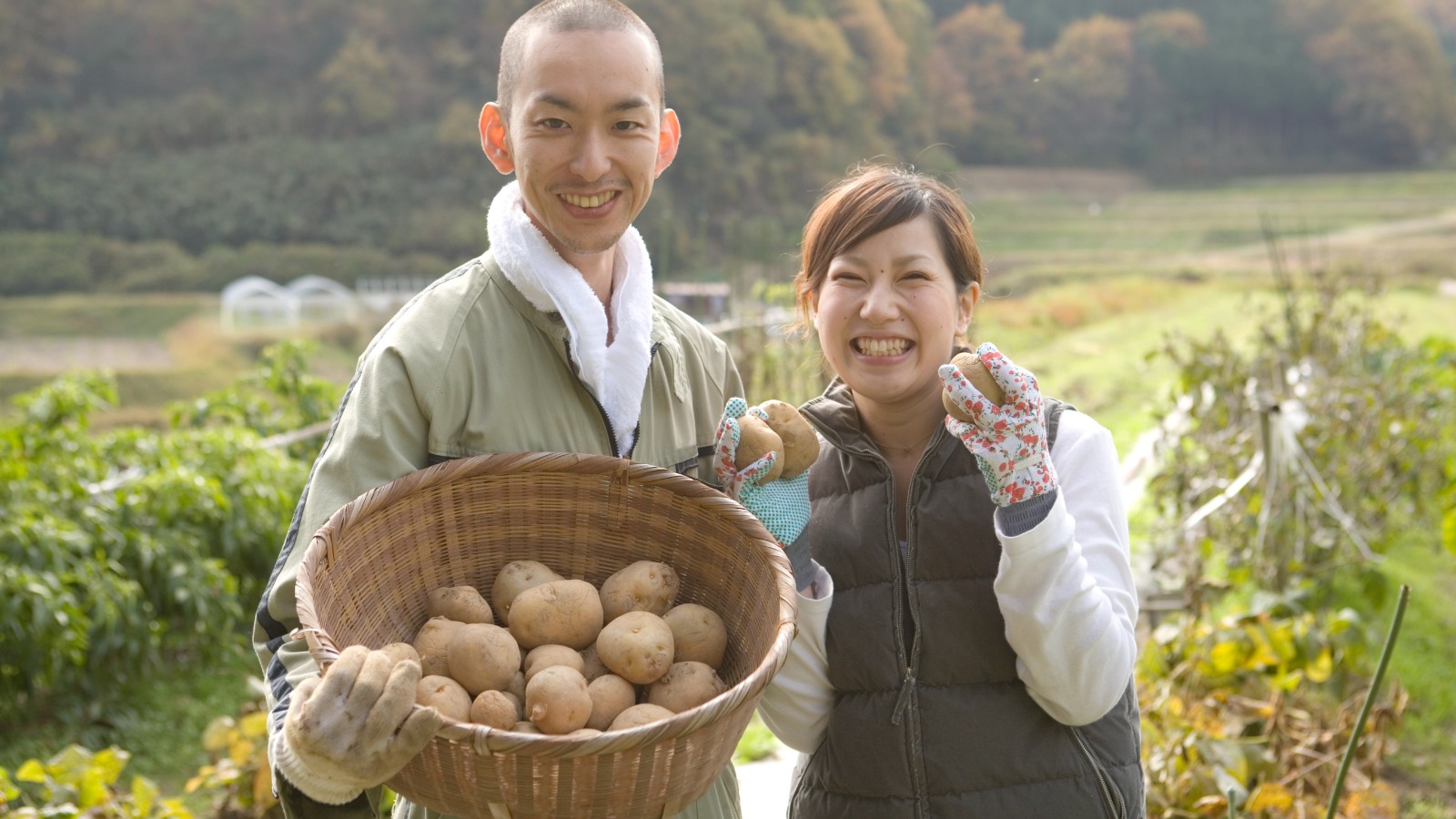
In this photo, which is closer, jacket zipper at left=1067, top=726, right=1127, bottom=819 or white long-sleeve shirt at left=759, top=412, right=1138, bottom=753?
white long-sleeve shirt at left=759, top=412, right=1138, bottom=753

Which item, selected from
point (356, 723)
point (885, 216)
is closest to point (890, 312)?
point (885, 216)

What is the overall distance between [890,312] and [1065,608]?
0.46 m

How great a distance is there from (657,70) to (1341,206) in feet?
90.1

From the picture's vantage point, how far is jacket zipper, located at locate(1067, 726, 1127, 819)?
154cm

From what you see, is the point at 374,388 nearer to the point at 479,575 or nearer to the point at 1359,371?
the point at 479,575

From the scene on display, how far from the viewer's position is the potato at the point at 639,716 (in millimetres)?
1263

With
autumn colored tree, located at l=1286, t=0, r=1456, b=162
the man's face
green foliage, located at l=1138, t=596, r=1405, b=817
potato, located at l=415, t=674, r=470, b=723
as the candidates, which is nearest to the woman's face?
the man's face

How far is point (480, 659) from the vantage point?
135 cm

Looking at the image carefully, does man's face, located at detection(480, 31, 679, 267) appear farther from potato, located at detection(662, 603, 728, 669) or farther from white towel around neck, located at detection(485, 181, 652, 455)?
potato, located at detection(662, 603, 728, 669)

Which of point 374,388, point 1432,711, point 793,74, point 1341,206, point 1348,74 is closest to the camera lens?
point 374,388

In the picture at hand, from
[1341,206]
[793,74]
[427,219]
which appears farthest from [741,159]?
[1341,206]

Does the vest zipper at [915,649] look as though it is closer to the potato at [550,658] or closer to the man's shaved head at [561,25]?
the potato at [550,658]

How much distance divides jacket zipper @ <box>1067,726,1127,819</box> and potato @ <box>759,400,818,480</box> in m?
0.54

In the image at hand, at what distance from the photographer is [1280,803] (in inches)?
103
